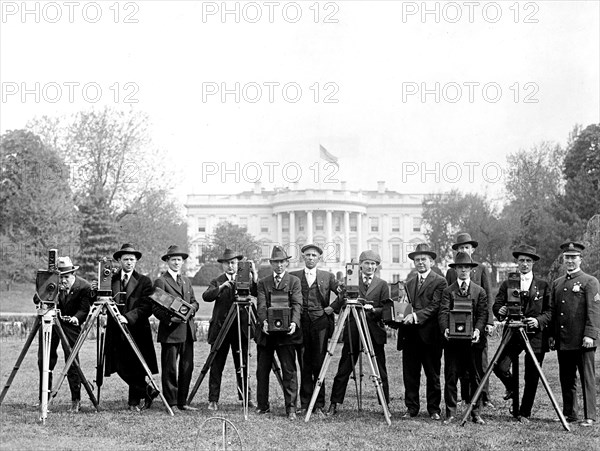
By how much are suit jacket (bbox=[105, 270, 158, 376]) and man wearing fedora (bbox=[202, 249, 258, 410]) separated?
819mm

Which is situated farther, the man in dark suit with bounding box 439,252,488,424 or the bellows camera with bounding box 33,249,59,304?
the man in dark suit with bounding box 439,252,488,424

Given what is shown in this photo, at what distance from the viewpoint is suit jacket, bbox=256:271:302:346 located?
9.74 m

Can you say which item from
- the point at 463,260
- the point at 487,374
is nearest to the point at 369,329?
the point at 463,260

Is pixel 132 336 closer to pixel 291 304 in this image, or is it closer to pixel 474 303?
pixel 291 304

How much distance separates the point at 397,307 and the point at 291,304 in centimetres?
140

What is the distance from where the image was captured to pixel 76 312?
A: 10242 millimetres

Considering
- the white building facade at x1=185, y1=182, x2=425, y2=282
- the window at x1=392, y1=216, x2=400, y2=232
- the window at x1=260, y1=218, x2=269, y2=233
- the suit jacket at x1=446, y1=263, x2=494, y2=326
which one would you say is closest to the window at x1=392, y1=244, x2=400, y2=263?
the white building facade at x1=185, y1=182, x2=425, y2=282

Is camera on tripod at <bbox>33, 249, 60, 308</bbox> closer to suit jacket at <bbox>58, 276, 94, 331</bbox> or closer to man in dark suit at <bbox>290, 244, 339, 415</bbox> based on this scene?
suit jacket at <bbox>58, 276, 94, 331</bbox>

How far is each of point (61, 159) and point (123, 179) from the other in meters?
3.49

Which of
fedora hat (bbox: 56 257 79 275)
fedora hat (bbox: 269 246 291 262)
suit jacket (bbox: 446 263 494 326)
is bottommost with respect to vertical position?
suit jacket (bbox: 446 263 494 326)

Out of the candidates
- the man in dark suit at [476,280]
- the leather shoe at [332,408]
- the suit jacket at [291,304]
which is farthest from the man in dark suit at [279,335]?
the man in dark suit at [476,280]

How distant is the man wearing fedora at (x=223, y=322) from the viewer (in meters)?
10.2

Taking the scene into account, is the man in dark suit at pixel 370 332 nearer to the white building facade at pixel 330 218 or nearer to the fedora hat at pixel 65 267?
the fedora hat at pixel 65 267

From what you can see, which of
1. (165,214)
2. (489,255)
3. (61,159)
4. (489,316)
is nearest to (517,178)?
(489,255)
